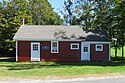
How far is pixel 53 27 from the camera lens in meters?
42.6

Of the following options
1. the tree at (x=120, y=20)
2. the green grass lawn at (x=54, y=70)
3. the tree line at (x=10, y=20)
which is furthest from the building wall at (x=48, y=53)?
the tree line at (x=10, y=20)

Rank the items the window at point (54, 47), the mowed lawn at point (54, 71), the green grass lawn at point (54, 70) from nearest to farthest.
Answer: the mowed lawn at point (54, 71), the green grass lawn at point (54, 70), the window at point (54, 47)

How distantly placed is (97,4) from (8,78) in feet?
108

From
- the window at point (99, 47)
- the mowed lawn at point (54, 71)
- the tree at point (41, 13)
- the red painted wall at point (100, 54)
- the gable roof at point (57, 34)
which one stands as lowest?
the mowed lawn at point (54, 71)

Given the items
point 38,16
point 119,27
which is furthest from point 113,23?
point 38,16

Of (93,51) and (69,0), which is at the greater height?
(69,0)

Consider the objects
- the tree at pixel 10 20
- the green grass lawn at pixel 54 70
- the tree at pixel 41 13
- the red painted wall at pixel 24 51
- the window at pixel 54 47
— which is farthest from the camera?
the tree at pixel 41 13

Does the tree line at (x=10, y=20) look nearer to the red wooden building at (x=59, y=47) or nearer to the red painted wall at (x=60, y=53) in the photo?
the red wooden building at (x=59, y=47)

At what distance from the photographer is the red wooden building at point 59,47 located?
127ft

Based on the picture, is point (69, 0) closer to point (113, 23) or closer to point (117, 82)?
point (113, 23)

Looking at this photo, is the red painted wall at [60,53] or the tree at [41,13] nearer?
the red painted wall at [60,53]

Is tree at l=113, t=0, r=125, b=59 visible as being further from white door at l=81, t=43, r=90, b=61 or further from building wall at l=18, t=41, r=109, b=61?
building wall at l=18, t=41, r=109, b=61

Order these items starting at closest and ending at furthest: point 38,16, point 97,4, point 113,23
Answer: point 113,23 < point 97,4 < point 38,16

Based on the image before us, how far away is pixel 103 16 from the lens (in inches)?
1865
